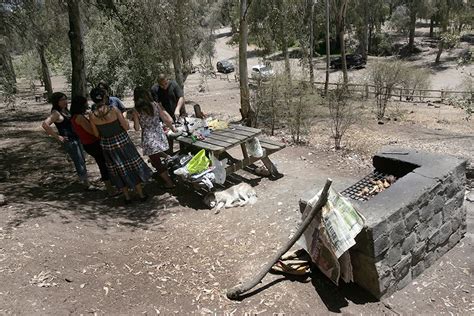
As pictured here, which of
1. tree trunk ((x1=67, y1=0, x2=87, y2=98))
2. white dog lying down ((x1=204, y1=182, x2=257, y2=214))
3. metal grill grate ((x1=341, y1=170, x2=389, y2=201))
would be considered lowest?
white dog lying down ((x1=204, y1=182, x2=257, y2=214))

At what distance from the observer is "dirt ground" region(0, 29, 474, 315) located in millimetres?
3721

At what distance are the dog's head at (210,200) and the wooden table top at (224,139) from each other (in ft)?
2.23

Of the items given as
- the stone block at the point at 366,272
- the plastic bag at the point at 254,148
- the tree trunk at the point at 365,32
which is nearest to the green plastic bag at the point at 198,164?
the plastic bag at the point at 254,148

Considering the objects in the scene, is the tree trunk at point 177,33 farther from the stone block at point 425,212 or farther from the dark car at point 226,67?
the dark car at point 226,67

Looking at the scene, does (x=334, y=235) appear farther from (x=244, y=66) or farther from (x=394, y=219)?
(x=244, y=66)

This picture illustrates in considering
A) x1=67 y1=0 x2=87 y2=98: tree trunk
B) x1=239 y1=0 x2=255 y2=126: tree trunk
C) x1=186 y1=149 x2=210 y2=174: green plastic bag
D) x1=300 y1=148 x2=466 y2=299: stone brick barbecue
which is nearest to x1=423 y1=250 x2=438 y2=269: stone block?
x1=300 y1=148 x2=466 y2=299: stone brick barbecue

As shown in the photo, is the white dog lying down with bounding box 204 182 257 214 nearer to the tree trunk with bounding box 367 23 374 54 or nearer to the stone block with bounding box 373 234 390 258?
the stone block with bounding box 373 234 390 258

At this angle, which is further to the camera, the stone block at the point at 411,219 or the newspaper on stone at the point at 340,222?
the stone block at the point at 411,219

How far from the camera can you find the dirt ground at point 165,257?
3.72m

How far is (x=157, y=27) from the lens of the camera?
1423cm

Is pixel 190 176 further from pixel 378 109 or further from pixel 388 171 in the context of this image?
pixel 378 109

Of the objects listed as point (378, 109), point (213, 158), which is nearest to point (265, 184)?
point (213, 158)

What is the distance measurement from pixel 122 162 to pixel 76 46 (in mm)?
4416

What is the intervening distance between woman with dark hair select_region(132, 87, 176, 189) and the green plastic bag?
50 centimetres
